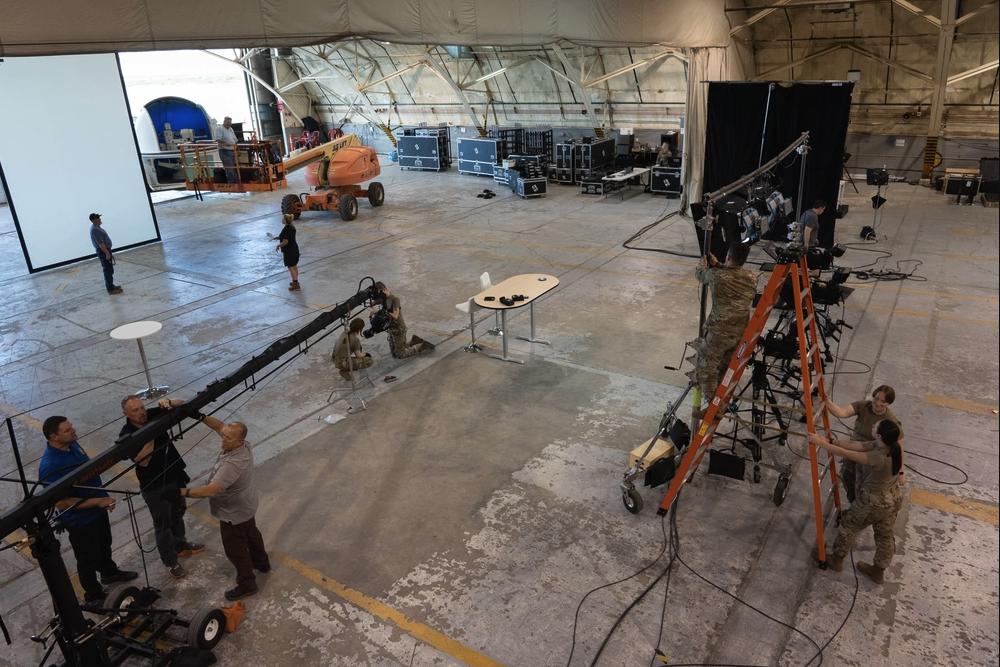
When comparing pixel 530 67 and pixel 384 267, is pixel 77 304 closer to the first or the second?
pixel 384 267

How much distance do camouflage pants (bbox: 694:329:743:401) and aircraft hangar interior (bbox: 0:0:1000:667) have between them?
0.15 feet

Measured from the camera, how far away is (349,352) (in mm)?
9094

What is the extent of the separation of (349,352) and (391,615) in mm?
4439

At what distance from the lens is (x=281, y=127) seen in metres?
35.5

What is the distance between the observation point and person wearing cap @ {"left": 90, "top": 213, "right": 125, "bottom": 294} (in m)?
12.8

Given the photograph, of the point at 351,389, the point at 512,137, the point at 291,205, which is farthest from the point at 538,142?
the point at 351,389

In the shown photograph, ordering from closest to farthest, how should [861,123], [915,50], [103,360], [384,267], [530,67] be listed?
1. [103,360]
2. [384,267]
3. [915,50]
4. [861,123]
5. [530,67]

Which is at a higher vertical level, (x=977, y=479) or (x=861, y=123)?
(x=861, y=123)

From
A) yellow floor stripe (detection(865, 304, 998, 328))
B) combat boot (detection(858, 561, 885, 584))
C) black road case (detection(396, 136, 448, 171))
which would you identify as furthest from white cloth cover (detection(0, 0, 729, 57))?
black road case (detection(396, 136, 448, 171))

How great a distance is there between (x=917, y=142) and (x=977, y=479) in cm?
1963

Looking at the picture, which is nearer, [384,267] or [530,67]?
[384,267]

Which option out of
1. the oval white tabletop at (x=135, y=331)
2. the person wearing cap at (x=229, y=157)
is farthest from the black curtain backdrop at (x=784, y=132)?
the person wearing cap at (x=229, y=157)

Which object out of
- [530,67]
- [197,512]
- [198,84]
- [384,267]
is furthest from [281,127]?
[197,512]

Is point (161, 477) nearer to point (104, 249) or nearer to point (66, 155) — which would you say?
point (104, 249)
